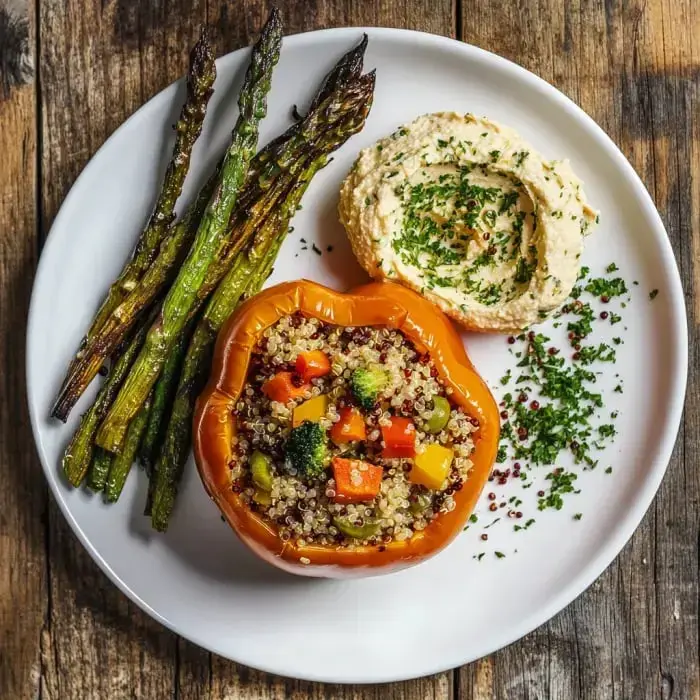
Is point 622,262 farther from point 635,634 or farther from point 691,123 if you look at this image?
point 635,634

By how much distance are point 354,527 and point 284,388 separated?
53 centimetres

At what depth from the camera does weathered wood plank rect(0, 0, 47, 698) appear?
11.5 ft

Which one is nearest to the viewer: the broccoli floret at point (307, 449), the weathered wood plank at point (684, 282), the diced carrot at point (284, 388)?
the broccoli floret at point (307, 449)

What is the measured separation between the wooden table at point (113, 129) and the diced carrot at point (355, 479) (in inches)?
50.4

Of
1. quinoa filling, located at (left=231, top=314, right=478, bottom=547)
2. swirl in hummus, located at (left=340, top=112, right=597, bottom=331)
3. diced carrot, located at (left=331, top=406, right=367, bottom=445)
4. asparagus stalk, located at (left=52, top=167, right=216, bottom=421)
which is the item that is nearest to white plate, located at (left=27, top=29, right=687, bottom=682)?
asparagus stalk, located at (left=52, top=167, right=216, bottom=421)

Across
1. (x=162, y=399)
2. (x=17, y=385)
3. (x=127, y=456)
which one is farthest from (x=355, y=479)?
(x=17, y=385)

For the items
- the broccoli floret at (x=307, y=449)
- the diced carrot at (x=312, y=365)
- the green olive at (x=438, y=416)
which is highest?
the diced carrot at (x=312, y=365)

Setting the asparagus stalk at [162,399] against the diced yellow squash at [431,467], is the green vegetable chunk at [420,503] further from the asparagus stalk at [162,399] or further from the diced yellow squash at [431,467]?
the asparagus stalk at [162,399]

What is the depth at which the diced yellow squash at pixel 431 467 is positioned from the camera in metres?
2.82

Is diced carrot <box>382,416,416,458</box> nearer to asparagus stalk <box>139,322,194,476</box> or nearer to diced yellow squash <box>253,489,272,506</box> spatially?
diced yellow squash <box>253,489,272,506</box>

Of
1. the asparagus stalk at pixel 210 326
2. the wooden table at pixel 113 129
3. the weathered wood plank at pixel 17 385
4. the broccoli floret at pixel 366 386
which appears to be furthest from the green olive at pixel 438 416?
the weathered wood plank at pixel 17 385

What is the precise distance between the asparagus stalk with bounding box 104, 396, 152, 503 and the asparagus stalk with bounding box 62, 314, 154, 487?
0.11 metres

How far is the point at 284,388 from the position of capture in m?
2.81

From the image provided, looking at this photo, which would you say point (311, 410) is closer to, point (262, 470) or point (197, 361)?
point (262, 470)
